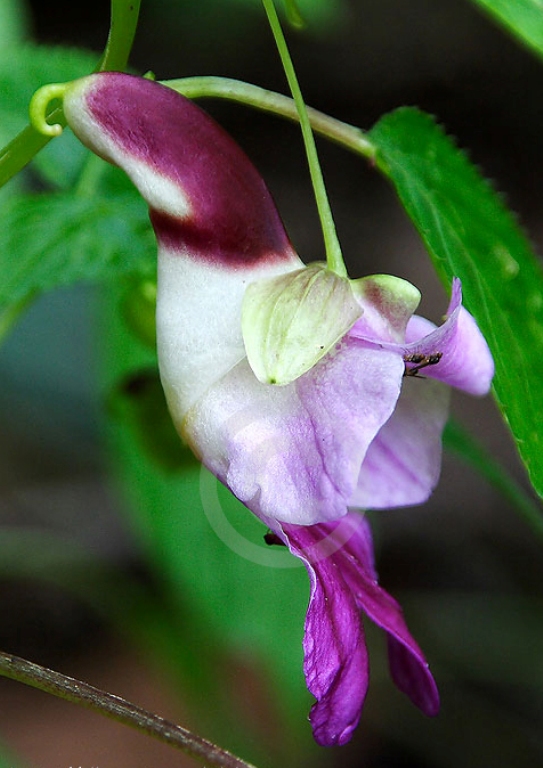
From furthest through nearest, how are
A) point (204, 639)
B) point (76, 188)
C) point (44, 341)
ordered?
point (44, 341) < point (204, 639) < point (76, 188)

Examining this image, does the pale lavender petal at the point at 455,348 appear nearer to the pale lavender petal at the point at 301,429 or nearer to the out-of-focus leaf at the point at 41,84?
the pale lavender petal at the point at 301,429

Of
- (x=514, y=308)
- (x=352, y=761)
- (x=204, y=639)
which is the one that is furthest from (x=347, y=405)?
(x=352, y=761)

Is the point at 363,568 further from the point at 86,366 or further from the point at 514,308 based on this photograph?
the point at 86,366

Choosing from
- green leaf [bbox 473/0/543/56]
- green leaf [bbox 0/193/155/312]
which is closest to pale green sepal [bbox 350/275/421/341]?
green leaf [bbox 473/0/543/56]

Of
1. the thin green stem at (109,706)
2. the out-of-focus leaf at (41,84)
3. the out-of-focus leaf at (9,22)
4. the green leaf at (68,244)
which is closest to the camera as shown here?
the thin green stem at (109,706)

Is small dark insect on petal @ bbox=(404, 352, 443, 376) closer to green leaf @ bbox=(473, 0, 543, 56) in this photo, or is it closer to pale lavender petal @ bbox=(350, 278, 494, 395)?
pale lavender petal @ bbox=(350, 278, 494, 395)

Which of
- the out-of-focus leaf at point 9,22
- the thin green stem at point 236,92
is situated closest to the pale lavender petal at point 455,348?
the thin green stem at point 236,92
